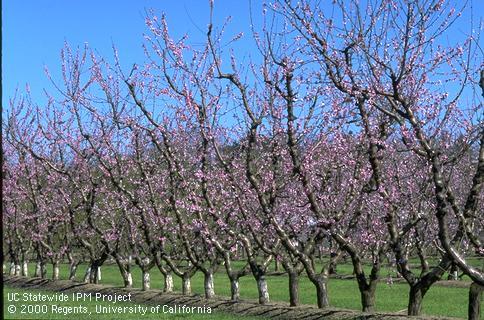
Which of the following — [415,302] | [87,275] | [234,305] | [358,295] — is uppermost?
[87,275]

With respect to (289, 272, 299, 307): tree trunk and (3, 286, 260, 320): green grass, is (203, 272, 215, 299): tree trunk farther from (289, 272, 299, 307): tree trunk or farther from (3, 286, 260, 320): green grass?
(289, 272, 299, 307): tree trunk

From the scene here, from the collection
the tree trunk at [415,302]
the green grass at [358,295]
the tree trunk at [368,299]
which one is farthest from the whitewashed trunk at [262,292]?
the tree trunk at [415,302]

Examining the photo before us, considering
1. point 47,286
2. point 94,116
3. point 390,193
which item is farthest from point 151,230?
point 390,193

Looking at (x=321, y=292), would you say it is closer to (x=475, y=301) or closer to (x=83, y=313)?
(x=475, y=301)

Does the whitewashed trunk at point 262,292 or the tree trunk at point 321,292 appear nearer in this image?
the tree trunk at point 321,292

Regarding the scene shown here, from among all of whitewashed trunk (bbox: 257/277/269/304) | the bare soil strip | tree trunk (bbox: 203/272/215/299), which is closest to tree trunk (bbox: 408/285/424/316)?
the bare soil strip

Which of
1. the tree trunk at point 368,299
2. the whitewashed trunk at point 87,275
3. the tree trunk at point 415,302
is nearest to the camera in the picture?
the tree trunk at point 415,302

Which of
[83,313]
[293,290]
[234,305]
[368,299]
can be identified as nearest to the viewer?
[368,299]

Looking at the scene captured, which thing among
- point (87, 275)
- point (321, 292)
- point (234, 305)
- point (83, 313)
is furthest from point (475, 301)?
point (87, 275)

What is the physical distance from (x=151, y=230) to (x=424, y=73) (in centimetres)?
1103

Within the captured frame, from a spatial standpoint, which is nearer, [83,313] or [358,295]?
[83,313]

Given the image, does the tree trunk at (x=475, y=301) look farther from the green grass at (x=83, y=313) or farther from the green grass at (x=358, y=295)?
the green grass at (x=83, y=313)

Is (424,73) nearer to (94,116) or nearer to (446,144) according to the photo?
(446,144)

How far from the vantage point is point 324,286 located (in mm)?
13898
